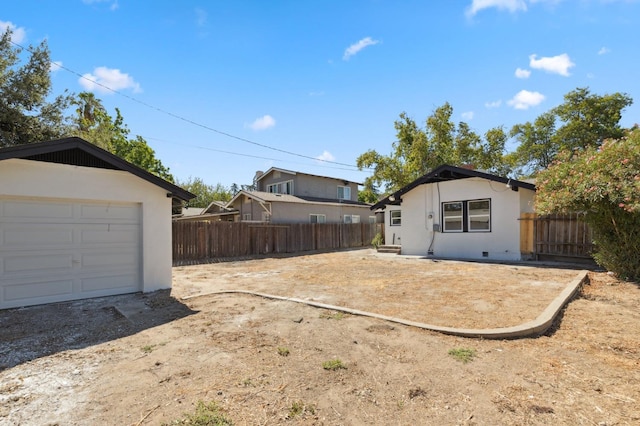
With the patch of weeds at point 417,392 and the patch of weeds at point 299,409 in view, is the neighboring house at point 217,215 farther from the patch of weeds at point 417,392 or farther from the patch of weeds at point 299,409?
the patch of weeds at point 417,392

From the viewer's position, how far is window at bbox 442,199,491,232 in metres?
13.1

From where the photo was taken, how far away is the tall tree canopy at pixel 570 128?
1134 inches

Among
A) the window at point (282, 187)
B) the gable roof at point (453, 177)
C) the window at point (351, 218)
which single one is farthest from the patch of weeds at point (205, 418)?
the window at point (351, 218)

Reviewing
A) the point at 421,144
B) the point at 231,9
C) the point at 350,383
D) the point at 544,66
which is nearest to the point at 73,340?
the point at 350,383

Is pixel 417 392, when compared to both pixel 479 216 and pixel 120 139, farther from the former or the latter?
pixel 120 139

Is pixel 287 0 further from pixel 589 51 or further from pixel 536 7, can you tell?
pixel 589 51

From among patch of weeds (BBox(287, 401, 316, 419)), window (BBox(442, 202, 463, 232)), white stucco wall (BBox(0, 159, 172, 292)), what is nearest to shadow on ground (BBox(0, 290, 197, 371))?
white stucco wall (BBox(0, 159, 172, 292))

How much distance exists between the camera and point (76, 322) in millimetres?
5312

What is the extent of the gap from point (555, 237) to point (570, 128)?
25739 millimetres

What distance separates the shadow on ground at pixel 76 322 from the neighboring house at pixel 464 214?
37.6ft

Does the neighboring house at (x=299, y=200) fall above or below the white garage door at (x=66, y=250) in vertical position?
above

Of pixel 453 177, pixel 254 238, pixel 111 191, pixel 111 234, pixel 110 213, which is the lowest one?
pixel 254 238

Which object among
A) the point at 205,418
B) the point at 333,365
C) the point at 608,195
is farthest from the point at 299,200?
the point at 205,418

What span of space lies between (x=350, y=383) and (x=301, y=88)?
16199 millimetres
